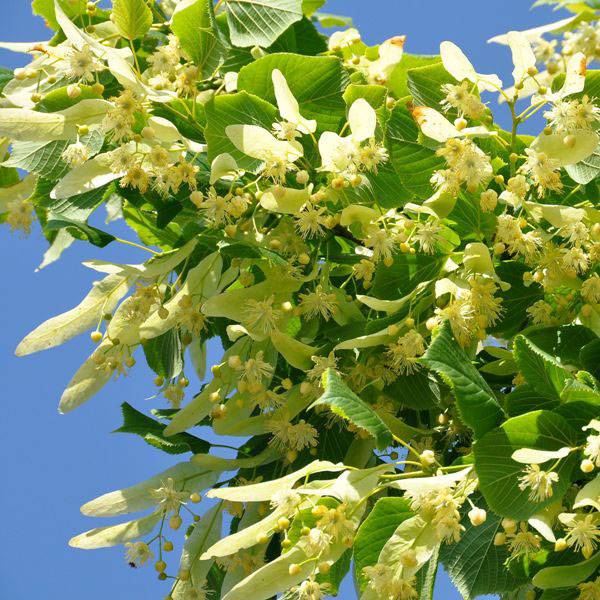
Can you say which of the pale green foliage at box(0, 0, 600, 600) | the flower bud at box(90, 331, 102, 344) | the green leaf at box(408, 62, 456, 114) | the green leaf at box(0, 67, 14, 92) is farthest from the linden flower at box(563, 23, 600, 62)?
the green leaf at box(0, 67, 14, 92)

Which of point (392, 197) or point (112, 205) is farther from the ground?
point (112, 205)

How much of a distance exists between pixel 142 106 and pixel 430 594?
49 cm

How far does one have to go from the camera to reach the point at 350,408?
778mm

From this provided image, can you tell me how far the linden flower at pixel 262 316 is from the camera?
0.90 meters

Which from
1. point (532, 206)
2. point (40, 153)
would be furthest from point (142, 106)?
point (532, 206)

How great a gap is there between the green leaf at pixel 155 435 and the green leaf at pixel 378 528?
0.25m

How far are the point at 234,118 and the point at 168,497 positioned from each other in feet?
1.20

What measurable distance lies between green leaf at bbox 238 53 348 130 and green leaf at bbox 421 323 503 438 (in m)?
0.29

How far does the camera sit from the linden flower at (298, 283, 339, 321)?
917mm

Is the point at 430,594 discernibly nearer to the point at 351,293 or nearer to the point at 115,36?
the point at 351,293

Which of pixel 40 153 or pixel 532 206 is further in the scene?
pixel 40 153

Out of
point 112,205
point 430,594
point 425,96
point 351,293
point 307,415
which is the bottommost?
point 430,594

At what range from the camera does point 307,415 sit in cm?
100

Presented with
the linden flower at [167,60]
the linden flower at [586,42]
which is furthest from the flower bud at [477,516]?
the linden flower at [167,60]
